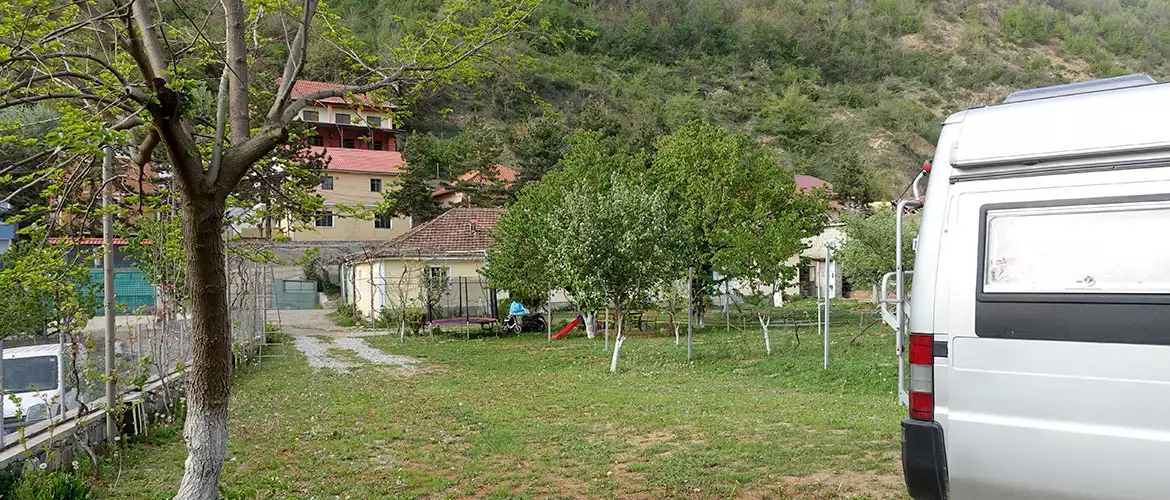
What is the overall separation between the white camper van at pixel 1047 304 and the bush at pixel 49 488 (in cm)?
612

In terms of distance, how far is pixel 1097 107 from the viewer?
15.1 feet

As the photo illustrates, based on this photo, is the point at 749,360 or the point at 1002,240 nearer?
the point at 1002,240

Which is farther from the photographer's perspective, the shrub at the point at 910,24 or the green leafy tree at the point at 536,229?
the shrub at the point at 910,24

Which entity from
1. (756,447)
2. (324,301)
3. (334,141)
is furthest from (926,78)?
(756,447)

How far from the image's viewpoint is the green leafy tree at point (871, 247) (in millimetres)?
34156

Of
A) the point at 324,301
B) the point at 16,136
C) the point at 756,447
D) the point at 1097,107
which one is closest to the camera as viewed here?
the point at 1097,107

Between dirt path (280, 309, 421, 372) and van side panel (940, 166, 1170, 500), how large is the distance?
15.1 metres

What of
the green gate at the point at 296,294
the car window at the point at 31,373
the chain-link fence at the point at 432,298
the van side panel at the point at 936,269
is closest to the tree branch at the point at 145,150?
the car window at the point at 31,373

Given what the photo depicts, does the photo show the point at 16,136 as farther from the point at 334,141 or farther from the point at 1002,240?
the point at 334,141

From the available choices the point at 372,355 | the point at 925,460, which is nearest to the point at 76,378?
the point at 925,460

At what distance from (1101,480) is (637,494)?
3.68m

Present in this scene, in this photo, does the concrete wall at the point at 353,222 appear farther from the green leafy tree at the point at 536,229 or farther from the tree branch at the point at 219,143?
the tree branch at the point at 219,143

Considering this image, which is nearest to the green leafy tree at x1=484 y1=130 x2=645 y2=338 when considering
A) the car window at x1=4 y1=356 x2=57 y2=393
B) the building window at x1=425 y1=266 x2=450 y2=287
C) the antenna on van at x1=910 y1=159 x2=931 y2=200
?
the building window at x1=425 y1=266 x2=450 y2=287

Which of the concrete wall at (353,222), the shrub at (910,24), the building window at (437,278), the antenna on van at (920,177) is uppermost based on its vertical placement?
the shrub at (910,24)
